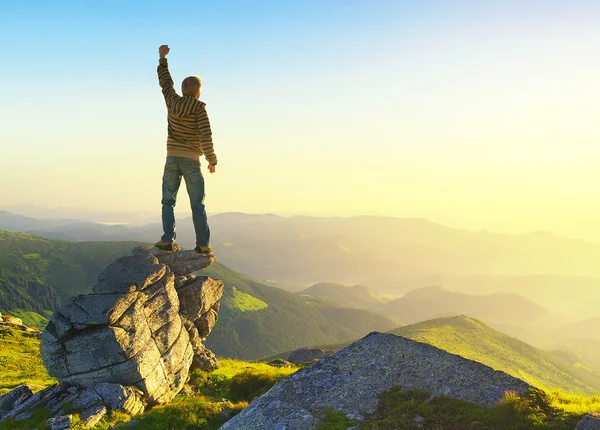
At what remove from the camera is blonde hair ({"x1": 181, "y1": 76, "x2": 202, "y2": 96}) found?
17.8m

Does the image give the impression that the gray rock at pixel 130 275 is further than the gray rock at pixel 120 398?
Yes

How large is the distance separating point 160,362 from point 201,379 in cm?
381

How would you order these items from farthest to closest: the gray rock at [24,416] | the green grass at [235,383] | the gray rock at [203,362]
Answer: the gray rock at [203,362], the green grass at [235,383], the gray rock at [24,416]

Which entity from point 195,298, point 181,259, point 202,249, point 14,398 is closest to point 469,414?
point 202,249

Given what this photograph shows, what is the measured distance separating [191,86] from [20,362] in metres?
43.4

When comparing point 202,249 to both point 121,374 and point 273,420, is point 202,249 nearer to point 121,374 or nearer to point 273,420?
point 121,374

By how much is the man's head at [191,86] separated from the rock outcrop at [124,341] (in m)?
9.76

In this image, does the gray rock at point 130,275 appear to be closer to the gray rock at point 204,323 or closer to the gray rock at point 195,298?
the gray rock at point 195,298

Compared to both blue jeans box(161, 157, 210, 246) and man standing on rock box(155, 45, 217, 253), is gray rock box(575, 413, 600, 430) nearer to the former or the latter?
man standing on rock box(155, 45, 217, 253)

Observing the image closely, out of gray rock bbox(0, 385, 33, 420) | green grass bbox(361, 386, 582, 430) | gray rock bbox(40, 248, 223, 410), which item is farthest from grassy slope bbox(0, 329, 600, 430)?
gray rock bbox(0, 385, 33, 420)

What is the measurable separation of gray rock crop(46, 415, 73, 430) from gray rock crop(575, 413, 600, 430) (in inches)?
673

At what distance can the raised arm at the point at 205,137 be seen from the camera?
17.4 m

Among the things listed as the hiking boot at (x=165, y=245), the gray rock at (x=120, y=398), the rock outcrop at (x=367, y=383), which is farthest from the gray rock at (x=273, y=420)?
the hiking boot at (x=165, y=245)

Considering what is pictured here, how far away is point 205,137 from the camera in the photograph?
1755 centimetres
